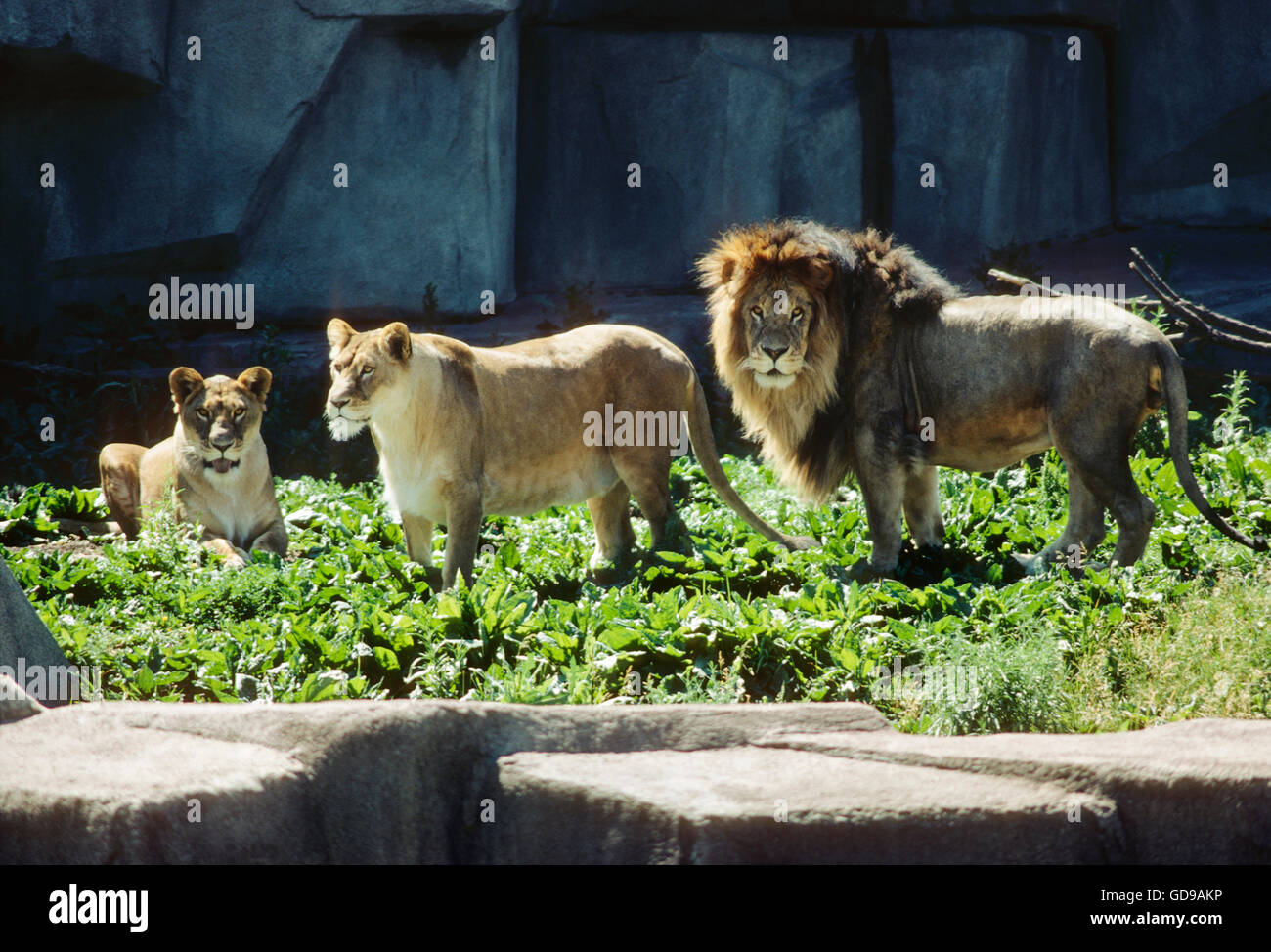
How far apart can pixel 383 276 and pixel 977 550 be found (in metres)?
6.10

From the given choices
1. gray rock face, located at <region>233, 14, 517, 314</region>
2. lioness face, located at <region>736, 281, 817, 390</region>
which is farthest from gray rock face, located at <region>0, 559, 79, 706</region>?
gray rock face, located at <region>233, 14, 517, 314</region>

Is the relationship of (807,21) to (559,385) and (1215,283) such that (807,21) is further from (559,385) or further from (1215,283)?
(559,385)

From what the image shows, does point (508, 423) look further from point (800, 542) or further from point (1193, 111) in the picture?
point (1193, 111)

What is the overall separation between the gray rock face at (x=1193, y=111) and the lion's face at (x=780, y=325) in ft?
28.2

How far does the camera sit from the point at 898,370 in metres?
6.41

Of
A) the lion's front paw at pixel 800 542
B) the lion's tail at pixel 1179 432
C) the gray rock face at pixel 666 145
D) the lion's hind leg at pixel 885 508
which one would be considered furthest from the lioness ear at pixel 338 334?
the gray rock face at pixel 666 145

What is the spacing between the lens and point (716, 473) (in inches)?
273

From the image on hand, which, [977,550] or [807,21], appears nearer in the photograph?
[977,550]

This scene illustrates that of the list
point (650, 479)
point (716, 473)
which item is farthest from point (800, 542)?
point (650, 479)

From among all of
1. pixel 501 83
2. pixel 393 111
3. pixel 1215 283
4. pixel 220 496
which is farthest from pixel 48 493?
pixel 1215 283

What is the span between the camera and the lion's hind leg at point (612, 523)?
23.0 feet

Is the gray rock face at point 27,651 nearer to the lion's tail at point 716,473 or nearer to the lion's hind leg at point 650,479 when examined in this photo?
the lion's hind leg at point 650,479

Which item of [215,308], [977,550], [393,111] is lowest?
[977,550]

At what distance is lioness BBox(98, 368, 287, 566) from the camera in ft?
23.6
